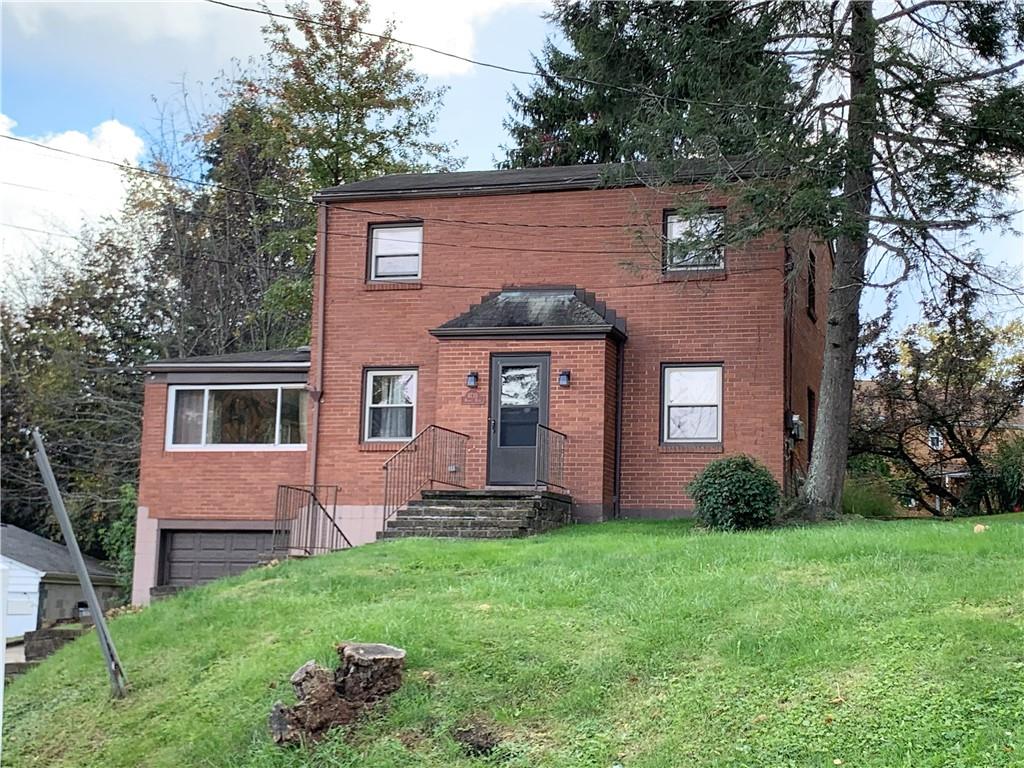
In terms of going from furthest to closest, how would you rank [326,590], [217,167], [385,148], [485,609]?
[217,167] < [385,148] < [326,590] < [485,609]

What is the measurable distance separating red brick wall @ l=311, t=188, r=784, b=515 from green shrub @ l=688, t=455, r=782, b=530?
279 centimetres

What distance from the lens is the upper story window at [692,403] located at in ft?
60.7

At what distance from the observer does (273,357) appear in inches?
833

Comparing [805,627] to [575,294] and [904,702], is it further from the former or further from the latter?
[575,294]

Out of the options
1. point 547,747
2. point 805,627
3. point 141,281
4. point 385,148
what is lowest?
point 547,747

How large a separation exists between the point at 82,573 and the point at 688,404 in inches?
444

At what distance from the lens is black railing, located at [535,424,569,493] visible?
704 inches

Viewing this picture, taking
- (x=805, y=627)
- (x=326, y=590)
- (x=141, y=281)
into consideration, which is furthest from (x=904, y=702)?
(x=141, y=281)

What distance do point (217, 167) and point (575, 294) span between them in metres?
19.8

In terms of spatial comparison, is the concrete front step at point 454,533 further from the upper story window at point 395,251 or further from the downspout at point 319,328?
the upper story window at point 395,251

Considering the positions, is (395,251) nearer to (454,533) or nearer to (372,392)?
(372,392)

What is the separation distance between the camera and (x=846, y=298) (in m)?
17.2

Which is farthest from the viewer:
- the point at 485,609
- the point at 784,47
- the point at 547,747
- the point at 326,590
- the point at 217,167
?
the point at 217,167

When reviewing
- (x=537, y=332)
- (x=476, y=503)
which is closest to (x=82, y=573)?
(x=476, y=503)
